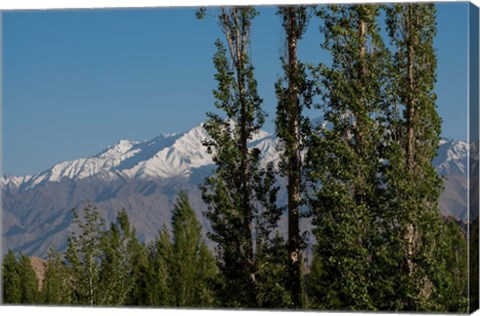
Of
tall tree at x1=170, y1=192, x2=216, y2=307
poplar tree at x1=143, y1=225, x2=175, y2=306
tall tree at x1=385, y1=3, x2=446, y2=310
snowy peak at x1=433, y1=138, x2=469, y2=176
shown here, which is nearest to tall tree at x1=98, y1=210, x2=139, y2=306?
poplar tree at x1=143, y1=225, x2=175, y2=306

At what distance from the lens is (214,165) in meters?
9.01

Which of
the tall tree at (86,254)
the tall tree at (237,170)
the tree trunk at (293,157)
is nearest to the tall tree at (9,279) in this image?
the tall tree at (86,254)

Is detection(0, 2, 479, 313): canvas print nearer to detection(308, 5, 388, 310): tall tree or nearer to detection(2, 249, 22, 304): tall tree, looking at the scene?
detection(308, 5, 388, 310): tall tree

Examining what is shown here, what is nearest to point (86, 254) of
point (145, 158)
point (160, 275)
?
point (145, 158)

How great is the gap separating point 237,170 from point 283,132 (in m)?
0.58

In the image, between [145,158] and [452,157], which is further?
[145,158]

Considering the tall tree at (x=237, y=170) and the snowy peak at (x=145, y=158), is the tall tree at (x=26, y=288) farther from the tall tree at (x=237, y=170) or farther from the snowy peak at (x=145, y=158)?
the tall tree at (x=237, y=170)

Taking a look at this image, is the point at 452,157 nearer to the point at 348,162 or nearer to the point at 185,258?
the point at 348,162

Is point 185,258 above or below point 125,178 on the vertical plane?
below

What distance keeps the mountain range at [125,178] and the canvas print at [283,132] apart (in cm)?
3

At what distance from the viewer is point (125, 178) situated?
11438 millimetres

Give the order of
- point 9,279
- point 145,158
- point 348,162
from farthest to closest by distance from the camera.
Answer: point 9,279
point 145,158
point 348,162

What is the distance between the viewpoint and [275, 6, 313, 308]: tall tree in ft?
28.4

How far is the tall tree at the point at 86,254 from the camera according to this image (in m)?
10.4
